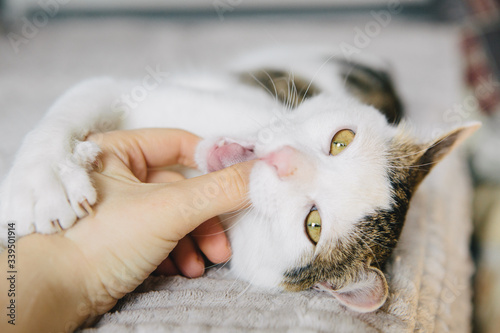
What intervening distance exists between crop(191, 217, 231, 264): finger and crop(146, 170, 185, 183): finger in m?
0.18

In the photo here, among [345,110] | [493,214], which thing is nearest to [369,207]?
[345,110]

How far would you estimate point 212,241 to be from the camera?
1.11 metres

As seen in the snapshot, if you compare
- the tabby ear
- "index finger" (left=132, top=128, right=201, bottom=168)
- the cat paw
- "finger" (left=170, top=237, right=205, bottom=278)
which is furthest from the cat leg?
the tabby ear

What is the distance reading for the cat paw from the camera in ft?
2.62

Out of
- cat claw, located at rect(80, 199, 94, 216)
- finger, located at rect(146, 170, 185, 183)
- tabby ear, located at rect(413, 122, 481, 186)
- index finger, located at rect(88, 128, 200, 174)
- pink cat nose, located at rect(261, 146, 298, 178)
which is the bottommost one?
cat claw, located at rect(80, 199, 94, 216)

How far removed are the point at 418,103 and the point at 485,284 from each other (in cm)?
110

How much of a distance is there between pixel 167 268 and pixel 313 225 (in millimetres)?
451

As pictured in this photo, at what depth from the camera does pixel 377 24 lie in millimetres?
2793

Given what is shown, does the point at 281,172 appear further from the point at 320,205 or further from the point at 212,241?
the point at 212,241

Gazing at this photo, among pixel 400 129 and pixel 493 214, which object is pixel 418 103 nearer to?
pixel 493 214

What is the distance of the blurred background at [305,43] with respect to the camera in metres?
2.02

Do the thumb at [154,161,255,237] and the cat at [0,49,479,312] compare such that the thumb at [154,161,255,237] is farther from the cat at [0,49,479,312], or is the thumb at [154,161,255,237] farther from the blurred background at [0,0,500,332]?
the blurred background at [0,0,500,332]

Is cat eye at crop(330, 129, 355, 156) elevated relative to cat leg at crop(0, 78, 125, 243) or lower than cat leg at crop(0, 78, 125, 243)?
elevated

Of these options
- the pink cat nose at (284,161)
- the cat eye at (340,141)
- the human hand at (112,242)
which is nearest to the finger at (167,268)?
the human hand at (112,242)
